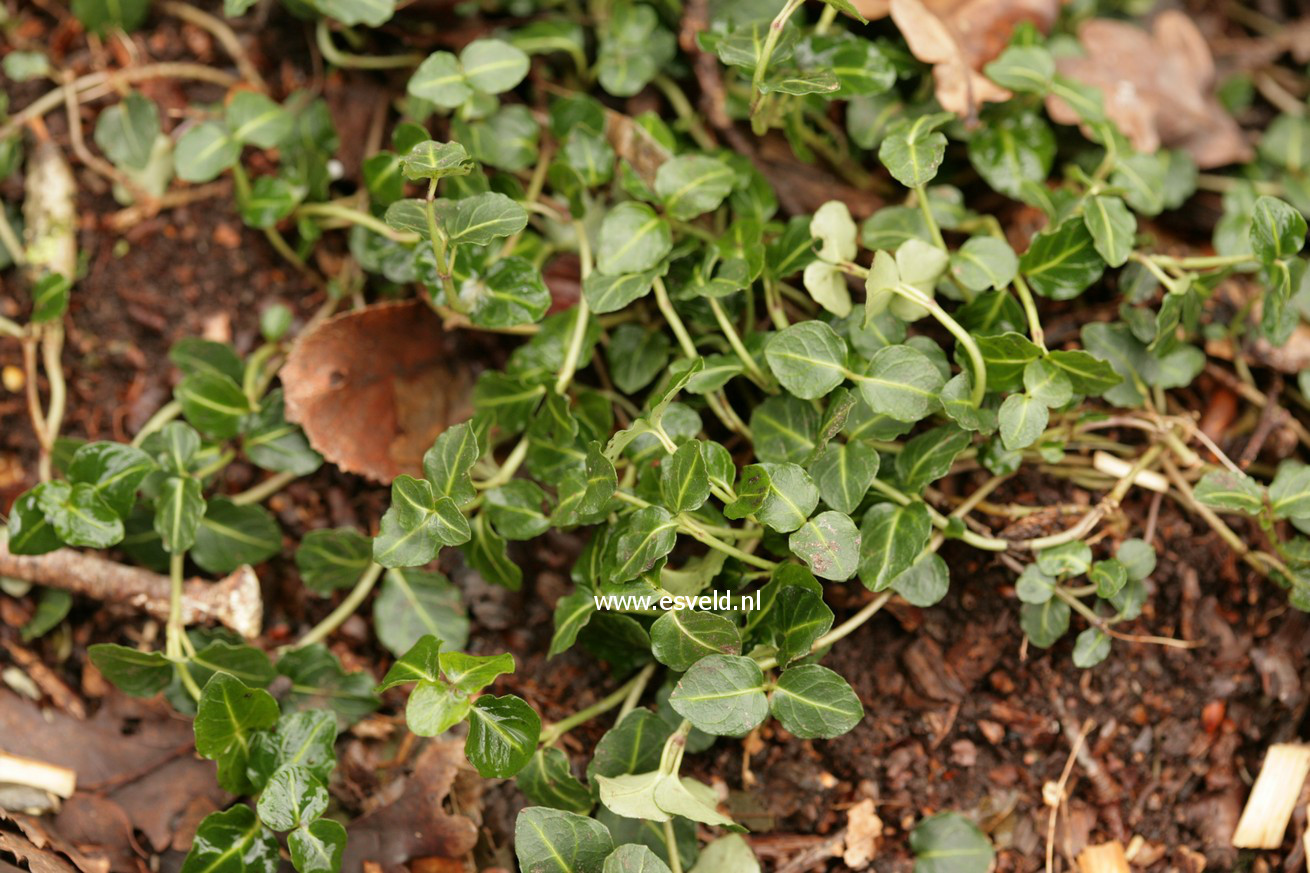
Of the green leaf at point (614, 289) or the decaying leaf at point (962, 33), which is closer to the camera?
the green leaf at point (614, 289)

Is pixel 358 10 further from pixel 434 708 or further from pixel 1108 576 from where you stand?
pixel 1108 576

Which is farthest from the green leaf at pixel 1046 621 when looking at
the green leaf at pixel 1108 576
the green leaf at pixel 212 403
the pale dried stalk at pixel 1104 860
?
the green leaf at pixel 212 403

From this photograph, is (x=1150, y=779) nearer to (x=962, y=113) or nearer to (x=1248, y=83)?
(x=962, y=113)

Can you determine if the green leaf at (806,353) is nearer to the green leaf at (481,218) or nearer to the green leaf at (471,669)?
the green leaf at (481,218)

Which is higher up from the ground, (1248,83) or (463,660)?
(1248,83)

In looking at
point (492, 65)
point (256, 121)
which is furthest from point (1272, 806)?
point (256, 121)

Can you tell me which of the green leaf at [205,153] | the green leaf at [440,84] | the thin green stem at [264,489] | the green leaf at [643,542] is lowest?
the thin green stem at [264,489]

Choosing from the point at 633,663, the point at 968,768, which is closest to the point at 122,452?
the point at 633,663
